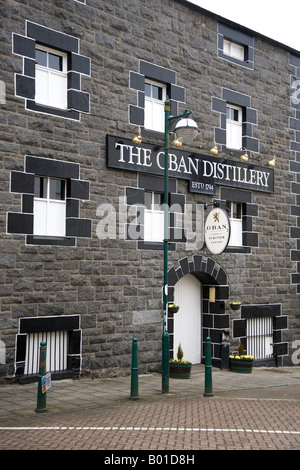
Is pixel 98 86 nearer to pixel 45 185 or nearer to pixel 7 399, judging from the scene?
pixel 45 185

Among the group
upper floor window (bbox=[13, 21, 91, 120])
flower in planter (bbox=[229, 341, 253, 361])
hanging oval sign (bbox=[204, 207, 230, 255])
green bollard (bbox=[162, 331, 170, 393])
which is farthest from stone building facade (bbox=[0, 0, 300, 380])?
green bollard (bbox=[162, 331, 170, 393])

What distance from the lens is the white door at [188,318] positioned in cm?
1605

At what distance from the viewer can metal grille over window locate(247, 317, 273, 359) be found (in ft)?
57.6

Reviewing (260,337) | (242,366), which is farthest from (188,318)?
(260,337)

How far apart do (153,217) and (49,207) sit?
320 centimetres

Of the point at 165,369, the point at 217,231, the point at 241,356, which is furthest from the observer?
the point at 241,356

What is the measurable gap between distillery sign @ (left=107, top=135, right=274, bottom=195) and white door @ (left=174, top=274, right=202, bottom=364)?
278 centimetres

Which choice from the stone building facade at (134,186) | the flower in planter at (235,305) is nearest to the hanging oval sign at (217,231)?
the stone building facade at (134,186)

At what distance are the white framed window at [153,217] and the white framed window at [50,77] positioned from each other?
342 cm

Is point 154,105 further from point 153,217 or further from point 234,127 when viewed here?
point 234,127

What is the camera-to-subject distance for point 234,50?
17906mm

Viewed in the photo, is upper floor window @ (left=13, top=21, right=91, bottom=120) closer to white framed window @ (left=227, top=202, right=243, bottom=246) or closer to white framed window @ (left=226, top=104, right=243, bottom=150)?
white framed window @ (left=226, top=104, right=243, bottom=150)
